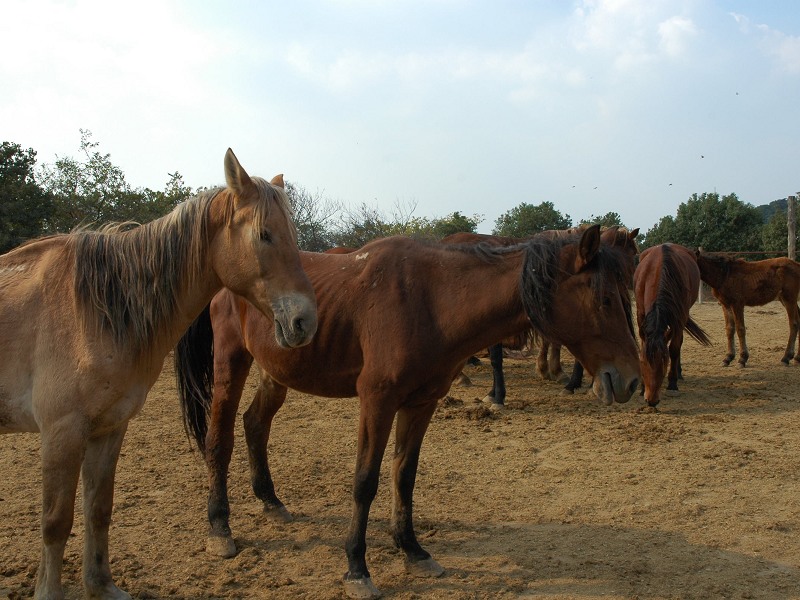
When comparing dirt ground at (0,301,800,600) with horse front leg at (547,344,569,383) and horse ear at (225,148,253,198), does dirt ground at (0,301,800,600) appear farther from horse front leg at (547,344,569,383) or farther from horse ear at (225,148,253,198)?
horse ear at (225,148,253,198)

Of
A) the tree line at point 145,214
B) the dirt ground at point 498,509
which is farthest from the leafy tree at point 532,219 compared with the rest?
the dirt ground at point 498,509

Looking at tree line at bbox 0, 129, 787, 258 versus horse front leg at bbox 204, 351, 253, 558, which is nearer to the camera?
horse front leg at bbox 204, 351, 253, 558

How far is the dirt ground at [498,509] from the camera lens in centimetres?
343

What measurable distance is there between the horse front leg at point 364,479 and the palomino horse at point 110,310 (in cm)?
84

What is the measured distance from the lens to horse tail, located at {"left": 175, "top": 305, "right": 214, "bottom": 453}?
4.29 metres

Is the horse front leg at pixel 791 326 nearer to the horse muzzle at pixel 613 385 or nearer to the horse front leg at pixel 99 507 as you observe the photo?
the horse muzzle at pixel 613 385

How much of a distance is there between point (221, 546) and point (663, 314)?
19.8 ft

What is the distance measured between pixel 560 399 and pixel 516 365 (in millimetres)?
2933

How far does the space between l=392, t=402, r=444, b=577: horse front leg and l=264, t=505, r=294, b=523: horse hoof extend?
3.09 ft

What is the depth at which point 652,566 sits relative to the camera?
3588 millimetres

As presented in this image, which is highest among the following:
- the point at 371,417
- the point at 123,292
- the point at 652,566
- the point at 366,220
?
the point at 366,220

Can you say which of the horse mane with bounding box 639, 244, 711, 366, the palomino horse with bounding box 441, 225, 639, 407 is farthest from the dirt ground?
the horse mane with bounding box 639, 244, 711, 366

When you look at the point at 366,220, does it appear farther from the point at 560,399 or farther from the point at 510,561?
the point at 510,561

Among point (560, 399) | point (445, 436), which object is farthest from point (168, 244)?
point (560, 399)
